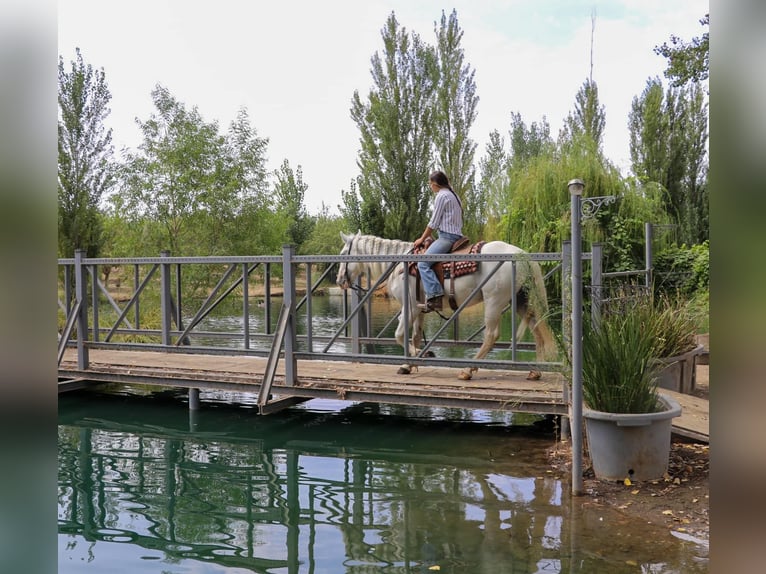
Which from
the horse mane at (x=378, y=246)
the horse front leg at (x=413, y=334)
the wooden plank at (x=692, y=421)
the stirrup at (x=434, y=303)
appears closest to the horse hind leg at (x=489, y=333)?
the stirrup at (x=434, y=303)

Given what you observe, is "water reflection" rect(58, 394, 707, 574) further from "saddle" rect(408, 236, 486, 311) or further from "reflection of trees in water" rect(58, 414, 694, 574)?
"saddle" rect(408, 236, 486, 311)

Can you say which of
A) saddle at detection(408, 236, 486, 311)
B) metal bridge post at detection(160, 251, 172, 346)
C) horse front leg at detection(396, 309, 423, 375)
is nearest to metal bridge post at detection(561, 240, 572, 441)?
saddle at detection(408, 236, 486, 311)

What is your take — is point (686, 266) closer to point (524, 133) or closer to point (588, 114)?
point (588, 114)

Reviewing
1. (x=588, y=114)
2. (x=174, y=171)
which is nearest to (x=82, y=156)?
(x=174, y=171)

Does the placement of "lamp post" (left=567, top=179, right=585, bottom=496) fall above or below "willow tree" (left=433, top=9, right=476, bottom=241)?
below

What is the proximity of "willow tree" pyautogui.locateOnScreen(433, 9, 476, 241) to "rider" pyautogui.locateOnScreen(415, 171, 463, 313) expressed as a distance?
22689mm

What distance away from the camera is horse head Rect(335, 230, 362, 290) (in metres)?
8.61

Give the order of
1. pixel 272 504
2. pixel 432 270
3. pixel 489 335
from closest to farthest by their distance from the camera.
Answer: pixel 272 504 → pixel 489 335 → pixel 432 270

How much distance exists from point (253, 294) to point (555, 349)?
30439 mm

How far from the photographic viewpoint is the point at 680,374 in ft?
25.3

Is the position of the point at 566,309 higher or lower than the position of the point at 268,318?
higher

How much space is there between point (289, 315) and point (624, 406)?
12.4ft

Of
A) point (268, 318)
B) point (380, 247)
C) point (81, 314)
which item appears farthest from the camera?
point (268, 318)
